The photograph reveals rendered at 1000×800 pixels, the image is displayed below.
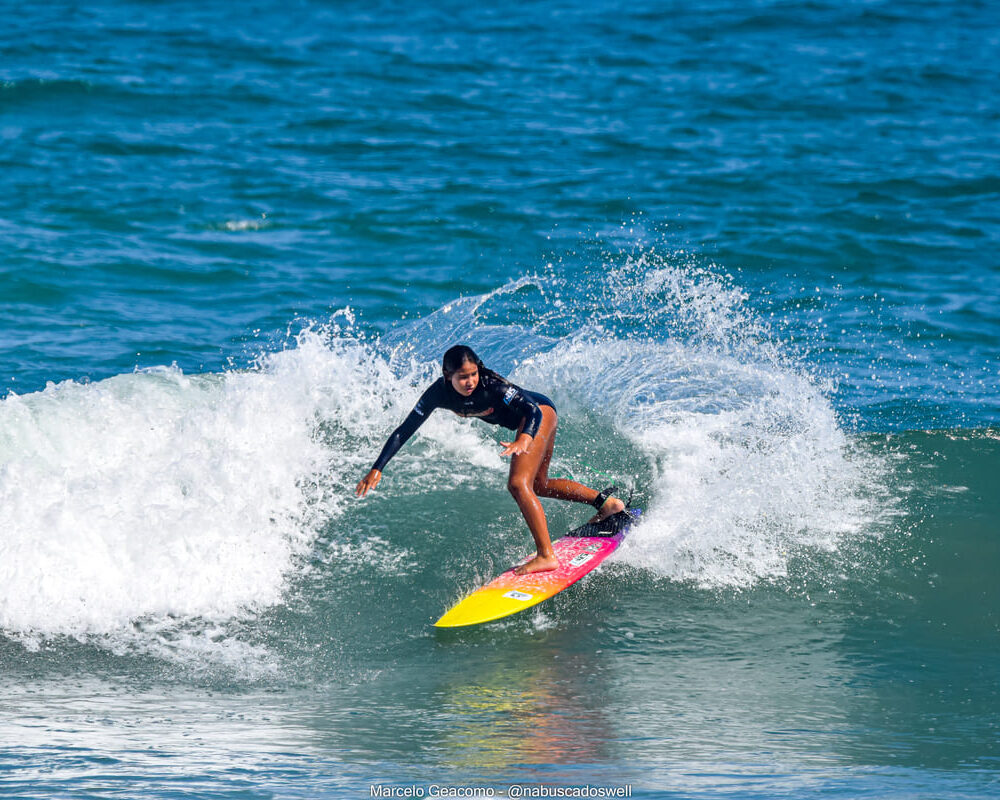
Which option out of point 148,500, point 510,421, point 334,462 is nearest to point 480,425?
point 334,462

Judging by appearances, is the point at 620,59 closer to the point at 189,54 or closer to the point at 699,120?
the point at 699,120

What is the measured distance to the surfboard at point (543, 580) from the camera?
7.30 metres

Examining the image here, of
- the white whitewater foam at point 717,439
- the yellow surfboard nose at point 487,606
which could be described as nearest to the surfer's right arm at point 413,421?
the yellow surfboard nose at point 487,606

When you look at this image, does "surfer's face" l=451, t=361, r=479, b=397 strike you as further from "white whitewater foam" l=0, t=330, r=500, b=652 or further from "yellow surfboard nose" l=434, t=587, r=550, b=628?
"white whitewater foam" l=0, t=330, r=500, b=652

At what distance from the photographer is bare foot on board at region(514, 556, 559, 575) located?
7.64 meters

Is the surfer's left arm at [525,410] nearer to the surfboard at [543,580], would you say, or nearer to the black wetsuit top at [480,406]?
the black wetsuit top at [480,406]

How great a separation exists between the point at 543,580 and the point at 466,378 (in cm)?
142

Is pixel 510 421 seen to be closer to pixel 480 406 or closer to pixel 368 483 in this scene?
pixel 480 406

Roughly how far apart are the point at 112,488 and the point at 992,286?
11.1 metres

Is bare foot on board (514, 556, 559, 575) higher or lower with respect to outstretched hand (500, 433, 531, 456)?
lower

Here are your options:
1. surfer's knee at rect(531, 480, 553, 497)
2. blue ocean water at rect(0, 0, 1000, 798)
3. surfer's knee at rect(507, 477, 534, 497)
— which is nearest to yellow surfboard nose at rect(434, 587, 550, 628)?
blue ocean water at rect(0, 0, 1000, 798)

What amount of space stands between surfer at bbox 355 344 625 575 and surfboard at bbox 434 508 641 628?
0.11 meters

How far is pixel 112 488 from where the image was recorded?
848cm

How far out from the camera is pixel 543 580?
7.59 m
